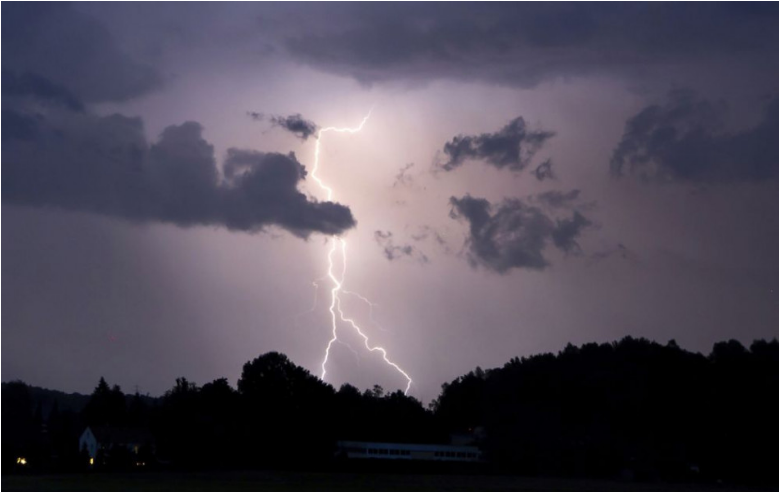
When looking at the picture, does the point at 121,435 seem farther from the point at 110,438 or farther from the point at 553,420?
the point at 553,420

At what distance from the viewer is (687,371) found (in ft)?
276

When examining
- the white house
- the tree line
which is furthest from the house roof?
the tree line

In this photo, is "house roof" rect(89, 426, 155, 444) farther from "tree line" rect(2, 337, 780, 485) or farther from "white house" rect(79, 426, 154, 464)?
"tree line" rect(2, 337, 780, 485)

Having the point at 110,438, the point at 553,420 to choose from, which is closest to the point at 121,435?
the point at 110,438

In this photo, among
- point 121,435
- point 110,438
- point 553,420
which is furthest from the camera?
point 121,435

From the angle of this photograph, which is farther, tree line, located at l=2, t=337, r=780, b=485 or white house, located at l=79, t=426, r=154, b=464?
white house, located at l=79, t=426, r=154, b=464

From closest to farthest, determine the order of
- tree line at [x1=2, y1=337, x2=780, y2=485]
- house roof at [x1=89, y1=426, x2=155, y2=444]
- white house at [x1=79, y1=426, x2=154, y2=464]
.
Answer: tree line at [x1=2, y1=337, x2=780, y2=485], white house at [x1=79, y1=426, x2=154, y2=464], house roof at [x1=89, y1=426, x2=155, y2=444]

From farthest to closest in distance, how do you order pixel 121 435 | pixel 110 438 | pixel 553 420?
pixel 121 435 < pixel 110 438 < pixel 553 420

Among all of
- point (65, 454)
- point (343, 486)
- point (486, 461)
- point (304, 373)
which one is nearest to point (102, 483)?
point (343, 486)

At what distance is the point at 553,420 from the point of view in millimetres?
86875

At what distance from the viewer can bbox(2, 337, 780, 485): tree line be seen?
7631 cm

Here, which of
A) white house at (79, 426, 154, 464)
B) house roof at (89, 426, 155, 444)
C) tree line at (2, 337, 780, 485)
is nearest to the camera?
tree line at (2, 337, 780, 485)

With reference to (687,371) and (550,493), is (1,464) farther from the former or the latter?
(687,371)

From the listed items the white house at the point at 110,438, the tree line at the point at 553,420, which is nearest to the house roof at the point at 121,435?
the white house at the point at 110,438
